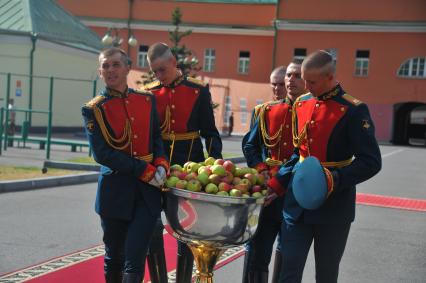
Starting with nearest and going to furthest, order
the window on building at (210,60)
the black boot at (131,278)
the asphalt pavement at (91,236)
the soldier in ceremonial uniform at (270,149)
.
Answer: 1. the black boot at (131,278)
2. the soldier in ceremonial uniform at (270,149)
3. the asphalt pavement at (91,236)
4. the window on building at (210,60)

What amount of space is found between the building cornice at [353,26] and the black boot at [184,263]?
37.1m

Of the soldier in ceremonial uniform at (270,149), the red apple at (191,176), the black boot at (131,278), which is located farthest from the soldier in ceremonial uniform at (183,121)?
the red apple at (191,176)

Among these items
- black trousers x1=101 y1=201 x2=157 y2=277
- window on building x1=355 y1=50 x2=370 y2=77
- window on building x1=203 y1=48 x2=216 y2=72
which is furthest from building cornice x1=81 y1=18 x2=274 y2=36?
black trousers x1=101 y1=201 x2=157 y2=277

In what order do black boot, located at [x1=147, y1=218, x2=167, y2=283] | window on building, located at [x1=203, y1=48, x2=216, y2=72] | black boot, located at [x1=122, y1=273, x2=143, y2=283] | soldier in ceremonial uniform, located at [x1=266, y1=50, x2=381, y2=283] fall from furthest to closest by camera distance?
window on building, located at [x1=203, y1=48, x2=216, y2=72] < black boot, located at [x1=147, y1=218, x2=167, y2=283] < black boot, located at [x1=122, y1=273, x2=143, y2=283] < soldier in ceremonial uniform, located at [x1=266, y1=50, x2=381, y2=283]

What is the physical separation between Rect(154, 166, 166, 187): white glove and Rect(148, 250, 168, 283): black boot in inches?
37.4

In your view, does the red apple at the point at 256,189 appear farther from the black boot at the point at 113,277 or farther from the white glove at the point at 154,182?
the black boot at the point at 113,277

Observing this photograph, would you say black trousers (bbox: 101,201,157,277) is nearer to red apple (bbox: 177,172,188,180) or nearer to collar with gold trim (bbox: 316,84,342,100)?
red apple (bbox: 177,172,188,180)

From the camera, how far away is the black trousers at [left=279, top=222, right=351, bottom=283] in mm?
3748

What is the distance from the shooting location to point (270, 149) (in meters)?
4.61

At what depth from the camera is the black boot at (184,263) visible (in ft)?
15.5

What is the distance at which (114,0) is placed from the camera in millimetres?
44438

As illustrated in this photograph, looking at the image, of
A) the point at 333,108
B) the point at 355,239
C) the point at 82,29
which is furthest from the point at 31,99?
the point at 333,108

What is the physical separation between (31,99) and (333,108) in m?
23.7

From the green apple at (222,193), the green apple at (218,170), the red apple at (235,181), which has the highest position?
the green apple at (218,170)
